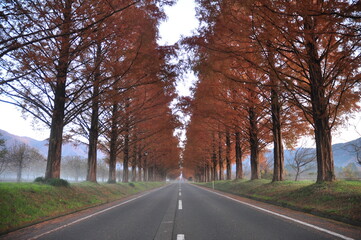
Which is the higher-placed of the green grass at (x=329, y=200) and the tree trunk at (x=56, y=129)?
the tree trunk at (x=56, y=129)

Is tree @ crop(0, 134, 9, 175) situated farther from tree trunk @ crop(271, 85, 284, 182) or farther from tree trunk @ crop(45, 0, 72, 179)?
tree trunk @ crop(271, 85, 284, 182)

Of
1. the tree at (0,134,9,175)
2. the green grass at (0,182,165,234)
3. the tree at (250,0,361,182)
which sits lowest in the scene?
the green grass at (0,182,165,234)

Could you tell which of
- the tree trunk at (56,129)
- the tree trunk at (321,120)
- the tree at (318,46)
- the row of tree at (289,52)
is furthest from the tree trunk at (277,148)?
the tree trunk at (56,129)

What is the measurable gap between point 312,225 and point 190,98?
457 inches

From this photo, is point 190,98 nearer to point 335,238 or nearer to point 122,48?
point 122,48

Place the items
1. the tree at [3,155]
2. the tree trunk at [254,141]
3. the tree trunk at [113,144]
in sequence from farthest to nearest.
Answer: the tree at [3,155] → the tree trunk at [254,141] → the tree trunk at [113,144]

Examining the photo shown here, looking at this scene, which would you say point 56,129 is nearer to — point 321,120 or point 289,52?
point 289,52

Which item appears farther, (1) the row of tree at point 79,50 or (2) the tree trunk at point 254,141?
(2) the tree trunk at point 254,141

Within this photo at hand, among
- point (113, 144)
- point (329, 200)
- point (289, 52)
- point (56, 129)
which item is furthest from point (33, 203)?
point (113, 144)

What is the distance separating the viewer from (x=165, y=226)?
504 cm

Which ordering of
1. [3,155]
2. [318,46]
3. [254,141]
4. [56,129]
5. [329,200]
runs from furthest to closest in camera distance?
1. [3,155]
2. [254,141]
3. [56,129]
4. [318,46]
5. [329,200]

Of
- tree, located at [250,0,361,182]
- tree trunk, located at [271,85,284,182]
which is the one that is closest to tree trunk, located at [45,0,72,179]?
tree, located at [250,0,361,182]

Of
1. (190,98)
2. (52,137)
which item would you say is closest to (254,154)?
(190,98)

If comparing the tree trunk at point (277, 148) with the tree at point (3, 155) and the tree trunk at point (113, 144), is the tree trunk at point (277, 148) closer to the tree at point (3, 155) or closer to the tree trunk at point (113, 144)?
the tree trunk at point (113, 144)
